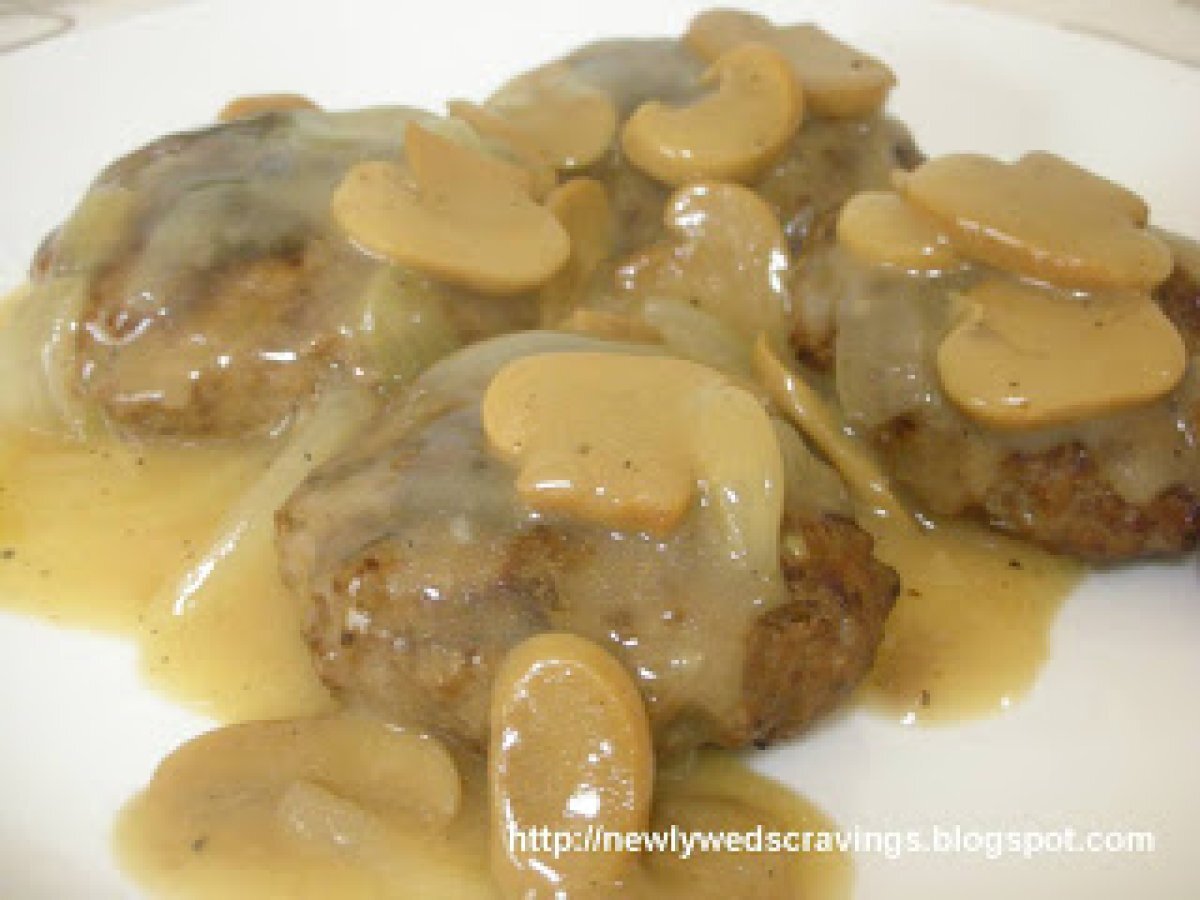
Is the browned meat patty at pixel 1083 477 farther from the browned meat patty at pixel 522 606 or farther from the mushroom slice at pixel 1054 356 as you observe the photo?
the browned meat patty at pixel 522 606

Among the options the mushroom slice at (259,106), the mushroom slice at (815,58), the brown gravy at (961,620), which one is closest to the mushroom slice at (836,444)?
the brown gravy at (961,620)

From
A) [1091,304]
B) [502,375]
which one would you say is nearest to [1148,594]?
[1091,304]

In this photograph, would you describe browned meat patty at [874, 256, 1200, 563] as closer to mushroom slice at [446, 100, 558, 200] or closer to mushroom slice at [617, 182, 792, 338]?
mushroom slice at [617, 182, 792, 338]

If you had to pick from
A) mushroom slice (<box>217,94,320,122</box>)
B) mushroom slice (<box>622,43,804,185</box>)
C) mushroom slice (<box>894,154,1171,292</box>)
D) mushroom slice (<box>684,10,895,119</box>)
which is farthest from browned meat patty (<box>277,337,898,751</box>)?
mushroom slice (<box>217,94,320,122</box>)

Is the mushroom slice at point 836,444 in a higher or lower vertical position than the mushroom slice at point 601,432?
lower

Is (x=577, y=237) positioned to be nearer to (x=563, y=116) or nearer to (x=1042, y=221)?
(x=563, y=116)

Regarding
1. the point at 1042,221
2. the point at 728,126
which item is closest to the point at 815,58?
the point at 728,126
